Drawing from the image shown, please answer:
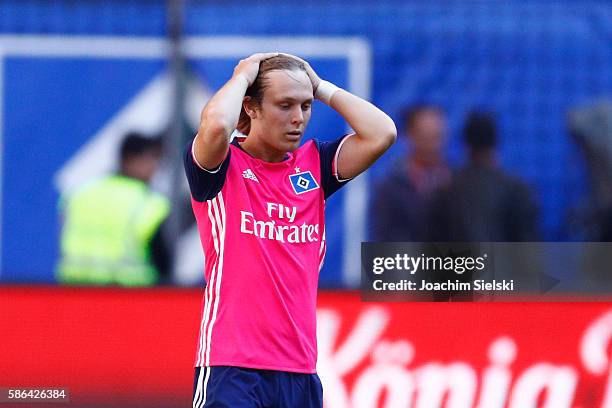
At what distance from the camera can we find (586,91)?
16.8 ft

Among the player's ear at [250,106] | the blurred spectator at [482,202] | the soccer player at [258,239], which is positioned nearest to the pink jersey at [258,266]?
the soccer player at [258,239]

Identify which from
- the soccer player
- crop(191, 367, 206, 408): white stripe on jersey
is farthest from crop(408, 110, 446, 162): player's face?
crop(191, 367, 206, 408): white stripe on jersey

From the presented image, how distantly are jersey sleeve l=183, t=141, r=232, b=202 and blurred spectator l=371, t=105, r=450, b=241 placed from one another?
1557 mm

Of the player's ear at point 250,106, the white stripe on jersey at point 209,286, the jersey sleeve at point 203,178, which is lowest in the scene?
the white stripe on jersey at point 209,286

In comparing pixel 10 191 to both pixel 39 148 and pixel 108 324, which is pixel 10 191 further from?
pixel 108 324

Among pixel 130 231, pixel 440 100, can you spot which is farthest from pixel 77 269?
pixel 440 100

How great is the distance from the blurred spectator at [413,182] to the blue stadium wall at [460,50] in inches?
2.0

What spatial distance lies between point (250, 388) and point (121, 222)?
5.55 feet

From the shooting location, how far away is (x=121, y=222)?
4.96 m

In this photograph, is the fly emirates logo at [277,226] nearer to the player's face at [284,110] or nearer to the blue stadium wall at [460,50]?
the player's face at [284,110]

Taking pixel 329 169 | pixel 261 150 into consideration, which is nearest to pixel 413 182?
pixel 329 169

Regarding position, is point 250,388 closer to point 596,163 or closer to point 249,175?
point 249,175

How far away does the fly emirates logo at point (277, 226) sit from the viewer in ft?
11.6

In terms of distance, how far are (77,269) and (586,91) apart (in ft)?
7.30
